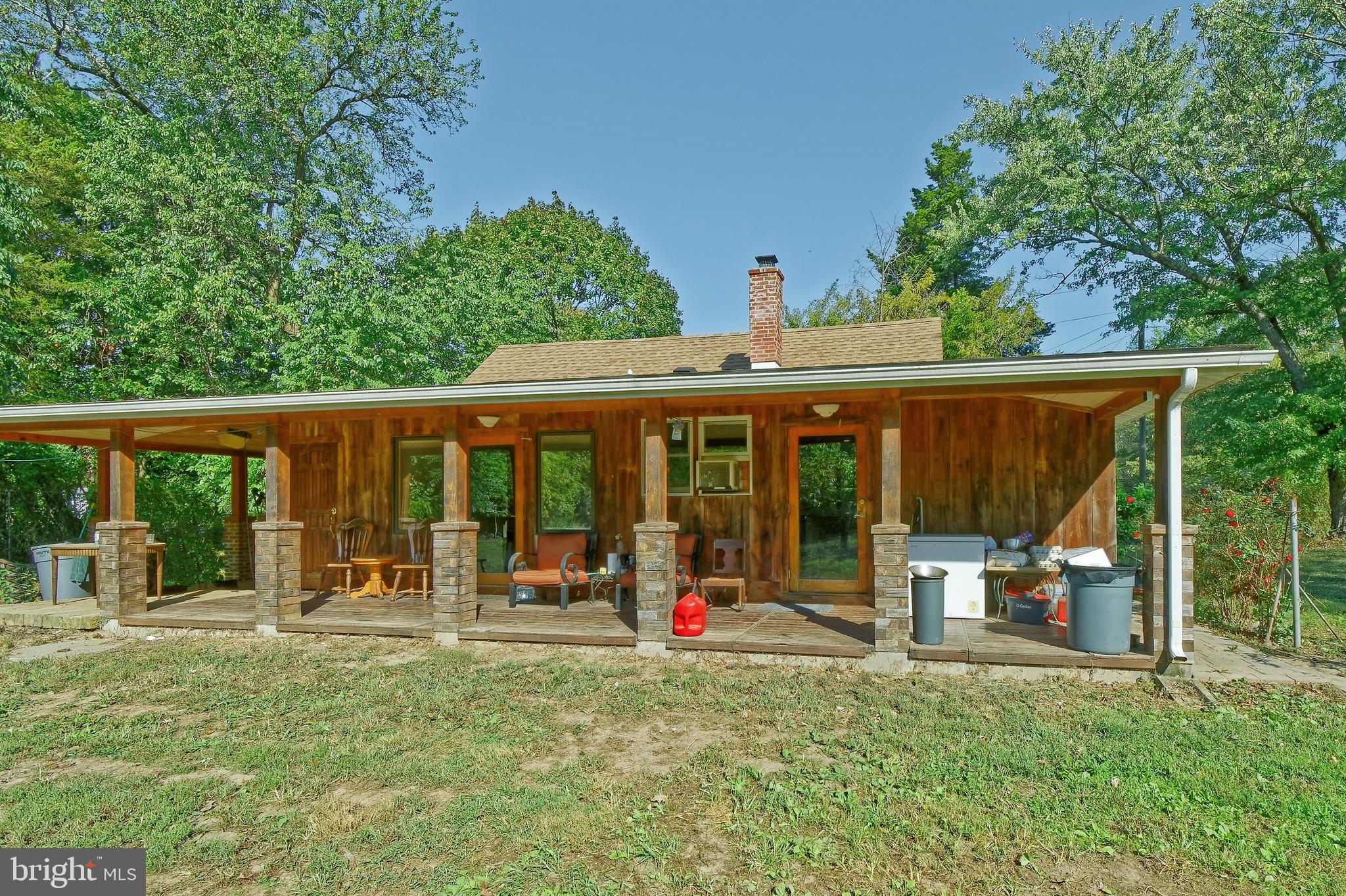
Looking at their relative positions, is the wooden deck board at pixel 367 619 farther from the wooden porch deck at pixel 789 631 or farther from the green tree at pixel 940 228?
the green tree at pixel 940 228

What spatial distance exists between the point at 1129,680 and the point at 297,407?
7594 mm

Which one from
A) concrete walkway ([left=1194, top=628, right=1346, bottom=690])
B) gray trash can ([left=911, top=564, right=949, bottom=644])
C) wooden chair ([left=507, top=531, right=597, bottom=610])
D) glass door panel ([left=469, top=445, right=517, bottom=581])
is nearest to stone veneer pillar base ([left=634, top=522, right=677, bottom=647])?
wooden chair ([left=507, top=531, right=597, bottom=610])

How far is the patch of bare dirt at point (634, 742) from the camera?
14.2ft

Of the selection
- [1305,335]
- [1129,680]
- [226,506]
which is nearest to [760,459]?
[1129,680]

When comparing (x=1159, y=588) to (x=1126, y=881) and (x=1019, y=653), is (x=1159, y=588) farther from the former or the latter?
(x=1126, y=881)

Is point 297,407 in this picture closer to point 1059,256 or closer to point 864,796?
point 864,796

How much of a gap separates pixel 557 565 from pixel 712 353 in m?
3.67

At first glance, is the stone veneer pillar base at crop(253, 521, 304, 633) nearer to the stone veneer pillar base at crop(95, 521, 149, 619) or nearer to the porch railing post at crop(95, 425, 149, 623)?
the porch railing post at crop(95, 425, 149, 623)

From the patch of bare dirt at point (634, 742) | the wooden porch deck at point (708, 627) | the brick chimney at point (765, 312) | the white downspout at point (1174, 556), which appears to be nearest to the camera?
the patch of bare dirt at point (634, 742)

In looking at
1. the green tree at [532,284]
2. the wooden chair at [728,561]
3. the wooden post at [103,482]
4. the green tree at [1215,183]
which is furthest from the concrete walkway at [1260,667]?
the green tree at [532,284]

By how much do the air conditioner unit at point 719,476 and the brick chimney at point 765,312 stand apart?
3.94 feet

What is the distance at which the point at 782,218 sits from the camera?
28109mm

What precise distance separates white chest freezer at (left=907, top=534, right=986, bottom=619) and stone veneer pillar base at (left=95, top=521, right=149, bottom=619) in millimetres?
8282

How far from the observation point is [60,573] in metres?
9.76
